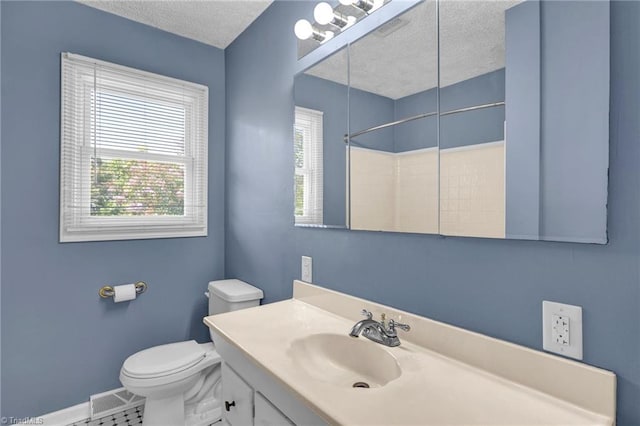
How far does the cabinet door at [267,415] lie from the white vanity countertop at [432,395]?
0.13 meters

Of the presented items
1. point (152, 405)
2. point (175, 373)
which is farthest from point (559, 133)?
point (152, 405)

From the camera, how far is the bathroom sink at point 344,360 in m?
1.06

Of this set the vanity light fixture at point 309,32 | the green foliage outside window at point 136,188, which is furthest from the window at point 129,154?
the vanity light fixture at point 309,32

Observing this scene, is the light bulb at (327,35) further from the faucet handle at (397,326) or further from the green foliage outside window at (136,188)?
the green foliage outside window at (136,188)

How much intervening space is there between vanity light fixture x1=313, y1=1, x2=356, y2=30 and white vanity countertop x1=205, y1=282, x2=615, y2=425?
1.23 metres

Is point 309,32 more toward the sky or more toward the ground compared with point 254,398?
more toward the sky

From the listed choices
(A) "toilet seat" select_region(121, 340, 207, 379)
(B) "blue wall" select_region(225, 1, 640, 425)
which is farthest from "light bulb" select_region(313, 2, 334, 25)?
(A) "toilet seat" select_region(121, 340, 207, 379)

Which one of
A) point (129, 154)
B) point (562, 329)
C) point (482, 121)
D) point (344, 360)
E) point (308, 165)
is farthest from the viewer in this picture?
point (129, 154)

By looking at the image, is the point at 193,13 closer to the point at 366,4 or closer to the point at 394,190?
the point at 366,4

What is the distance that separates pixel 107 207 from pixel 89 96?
0.69 meters

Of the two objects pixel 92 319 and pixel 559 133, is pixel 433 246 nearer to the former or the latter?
pixel 559 133

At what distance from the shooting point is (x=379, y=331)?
1.10 metres

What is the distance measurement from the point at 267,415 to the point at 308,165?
1.09 m

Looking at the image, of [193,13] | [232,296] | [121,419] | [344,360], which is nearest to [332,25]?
[193,13]
